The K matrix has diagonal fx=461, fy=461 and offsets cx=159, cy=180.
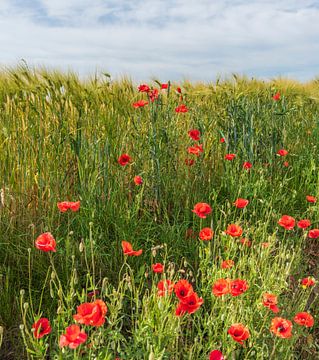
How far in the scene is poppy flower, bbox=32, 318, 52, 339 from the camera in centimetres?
135

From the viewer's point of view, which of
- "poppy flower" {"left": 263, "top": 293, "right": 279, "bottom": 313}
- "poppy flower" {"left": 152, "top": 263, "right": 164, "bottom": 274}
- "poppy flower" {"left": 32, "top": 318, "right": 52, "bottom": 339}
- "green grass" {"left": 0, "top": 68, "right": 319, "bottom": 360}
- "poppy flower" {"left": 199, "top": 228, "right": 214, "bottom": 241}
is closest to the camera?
"poppy flower" {"left": 32, "top": 318, "right": 52, "bottom": 339}

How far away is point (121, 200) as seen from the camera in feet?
8.51

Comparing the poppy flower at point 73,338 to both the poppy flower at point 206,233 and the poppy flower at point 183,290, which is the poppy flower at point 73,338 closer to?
the poppy flower at point 183,290

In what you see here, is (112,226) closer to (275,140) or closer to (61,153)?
(61,153)

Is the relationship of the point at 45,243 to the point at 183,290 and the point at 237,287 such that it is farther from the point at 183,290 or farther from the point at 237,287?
the point at 237,287

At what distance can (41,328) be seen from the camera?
56.5 inches

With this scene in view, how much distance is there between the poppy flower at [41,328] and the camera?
135cm

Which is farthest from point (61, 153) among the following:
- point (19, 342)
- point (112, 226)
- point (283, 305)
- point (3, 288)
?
point (283, 305)

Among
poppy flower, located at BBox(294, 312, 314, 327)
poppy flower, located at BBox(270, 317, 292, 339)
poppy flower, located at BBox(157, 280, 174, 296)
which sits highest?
poppy flower, located at BBox(157, 280, 174, 296)

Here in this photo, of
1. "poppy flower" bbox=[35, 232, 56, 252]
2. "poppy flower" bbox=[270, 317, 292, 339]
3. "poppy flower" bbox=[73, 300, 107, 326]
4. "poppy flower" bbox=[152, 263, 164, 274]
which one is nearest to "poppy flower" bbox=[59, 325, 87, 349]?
"poppy flower" bbox=[73, 300, 107, 326]

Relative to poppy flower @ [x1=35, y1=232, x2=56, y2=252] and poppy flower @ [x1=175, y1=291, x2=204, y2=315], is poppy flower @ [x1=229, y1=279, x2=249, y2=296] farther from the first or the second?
poppy flower @ [x1=35, y1=232, x2=56, y2=252]

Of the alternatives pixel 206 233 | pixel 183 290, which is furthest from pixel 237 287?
pixel 206 233

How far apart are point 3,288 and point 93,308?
1074mm

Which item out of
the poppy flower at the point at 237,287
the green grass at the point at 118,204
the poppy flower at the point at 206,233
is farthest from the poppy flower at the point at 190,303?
the poppy flower at the point at 206,233
